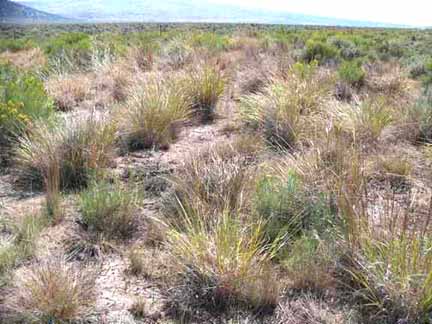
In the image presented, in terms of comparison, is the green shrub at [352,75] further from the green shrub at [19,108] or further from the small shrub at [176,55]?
the green shrub at [19,108]

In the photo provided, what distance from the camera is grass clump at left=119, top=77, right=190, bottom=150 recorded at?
5422 millimetres

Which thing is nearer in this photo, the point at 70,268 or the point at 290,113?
the point at 70,268

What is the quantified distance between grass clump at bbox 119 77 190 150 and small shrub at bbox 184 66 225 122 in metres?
0.73

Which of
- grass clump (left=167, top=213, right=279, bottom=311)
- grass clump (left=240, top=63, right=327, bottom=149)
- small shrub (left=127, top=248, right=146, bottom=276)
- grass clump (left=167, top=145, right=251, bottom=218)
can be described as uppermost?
A: grass clump (left=240, top=63, right=327, bottom=149)

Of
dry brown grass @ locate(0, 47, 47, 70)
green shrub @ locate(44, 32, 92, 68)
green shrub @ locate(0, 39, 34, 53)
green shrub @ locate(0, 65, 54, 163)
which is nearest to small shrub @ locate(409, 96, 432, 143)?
green shrub @ locate(0, 65, 54, 163)

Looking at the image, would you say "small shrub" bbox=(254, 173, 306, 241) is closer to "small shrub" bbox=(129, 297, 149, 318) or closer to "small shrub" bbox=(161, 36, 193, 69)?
"small shrub" bbox=(129, 297, 149, 318)

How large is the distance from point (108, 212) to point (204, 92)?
12.1ft

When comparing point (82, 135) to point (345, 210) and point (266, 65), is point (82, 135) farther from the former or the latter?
point (266, 65)

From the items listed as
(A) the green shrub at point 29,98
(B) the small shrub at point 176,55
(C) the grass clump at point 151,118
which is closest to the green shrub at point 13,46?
(B) the small shrub at point 176,55

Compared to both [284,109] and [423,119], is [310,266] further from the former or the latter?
[423,119]

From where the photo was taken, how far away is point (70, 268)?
2898mm

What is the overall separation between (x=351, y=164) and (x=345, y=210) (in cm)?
82

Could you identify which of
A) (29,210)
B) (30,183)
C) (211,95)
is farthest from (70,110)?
(29,210)

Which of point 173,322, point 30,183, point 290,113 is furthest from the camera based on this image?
point 290,113
